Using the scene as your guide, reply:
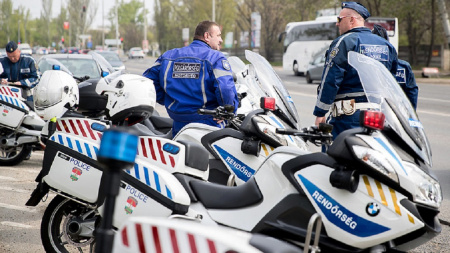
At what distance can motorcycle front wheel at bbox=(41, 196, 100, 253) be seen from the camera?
4.60 metres

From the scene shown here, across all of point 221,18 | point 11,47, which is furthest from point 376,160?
point 221,18

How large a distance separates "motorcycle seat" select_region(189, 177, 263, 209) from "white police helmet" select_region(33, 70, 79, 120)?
5.51ft

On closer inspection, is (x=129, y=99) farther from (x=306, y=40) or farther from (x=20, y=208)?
(x=306, y=40)

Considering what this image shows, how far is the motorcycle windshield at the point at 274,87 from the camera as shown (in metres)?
5.87

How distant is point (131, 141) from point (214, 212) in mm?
1937

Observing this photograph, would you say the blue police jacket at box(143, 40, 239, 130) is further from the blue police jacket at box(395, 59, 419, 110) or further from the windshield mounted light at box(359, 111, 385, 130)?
the windshield mounted light at box(359, 111, 385, 130)

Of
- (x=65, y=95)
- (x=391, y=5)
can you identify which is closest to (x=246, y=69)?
(x=65, y=95)

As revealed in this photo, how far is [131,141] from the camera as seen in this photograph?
2.08 m

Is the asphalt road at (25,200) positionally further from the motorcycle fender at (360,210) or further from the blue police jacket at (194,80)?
the motorcycle fender at (360,210)

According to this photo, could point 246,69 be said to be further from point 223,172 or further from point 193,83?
point 223,172

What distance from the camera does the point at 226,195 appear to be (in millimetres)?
3957

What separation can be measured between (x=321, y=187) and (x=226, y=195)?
0.53 m

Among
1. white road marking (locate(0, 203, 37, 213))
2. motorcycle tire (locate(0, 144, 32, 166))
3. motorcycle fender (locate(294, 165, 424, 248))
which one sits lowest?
white road marking (locate(0, 203, 37, 213))

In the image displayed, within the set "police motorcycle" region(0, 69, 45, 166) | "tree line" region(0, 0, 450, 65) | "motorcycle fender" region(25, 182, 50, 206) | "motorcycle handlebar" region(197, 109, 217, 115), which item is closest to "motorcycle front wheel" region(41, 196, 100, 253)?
"motorcycle fender" region(25, 182, 50, 206)
